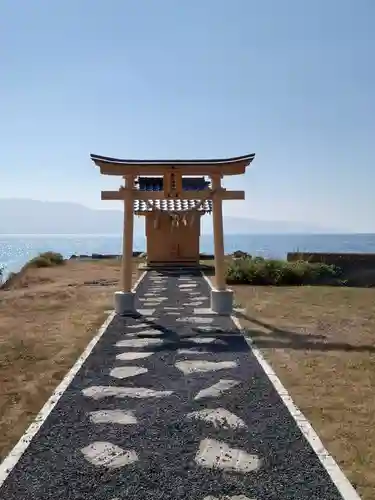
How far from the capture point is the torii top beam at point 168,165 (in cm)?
1003

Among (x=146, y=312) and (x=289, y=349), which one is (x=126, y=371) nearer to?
(x=289, y=349)

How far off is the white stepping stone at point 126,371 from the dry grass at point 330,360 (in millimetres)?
1690

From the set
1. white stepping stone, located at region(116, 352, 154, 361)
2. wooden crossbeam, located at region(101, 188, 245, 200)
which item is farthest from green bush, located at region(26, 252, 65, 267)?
white stepping stone, located at region(116, 352, 154, 361)

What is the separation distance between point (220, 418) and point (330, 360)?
270 centimetres

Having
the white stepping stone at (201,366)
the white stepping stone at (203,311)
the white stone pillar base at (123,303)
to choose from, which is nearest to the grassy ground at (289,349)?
the white stone pillar base at (123,303)

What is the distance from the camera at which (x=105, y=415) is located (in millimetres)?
4562

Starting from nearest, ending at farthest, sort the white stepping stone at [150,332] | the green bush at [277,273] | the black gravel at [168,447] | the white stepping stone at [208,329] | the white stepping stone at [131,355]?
the black gravel at [168,447], the white stepping stone at [131,355], the white stepping stone at [150,332], the white stepping stone at [208,329], the green bush at [277,273]

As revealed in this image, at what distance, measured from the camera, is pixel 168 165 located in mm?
10117

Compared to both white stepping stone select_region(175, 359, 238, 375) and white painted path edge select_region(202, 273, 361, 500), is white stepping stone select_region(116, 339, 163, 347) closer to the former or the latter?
white stepping stone select_region(175, 359, 238, 375)

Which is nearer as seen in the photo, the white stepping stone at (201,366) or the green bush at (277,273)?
the white stepping stone at (201,366)

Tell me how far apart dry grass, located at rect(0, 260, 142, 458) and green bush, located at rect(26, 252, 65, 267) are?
21.0ft

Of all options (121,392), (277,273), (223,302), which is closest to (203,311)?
(223,302)

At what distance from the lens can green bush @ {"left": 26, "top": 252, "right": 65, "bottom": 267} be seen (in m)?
23.2

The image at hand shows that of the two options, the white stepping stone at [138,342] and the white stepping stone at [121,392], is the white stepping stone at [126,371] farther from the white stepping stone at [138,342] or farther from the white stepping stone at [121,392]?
the white stepping stone at [138,342]
